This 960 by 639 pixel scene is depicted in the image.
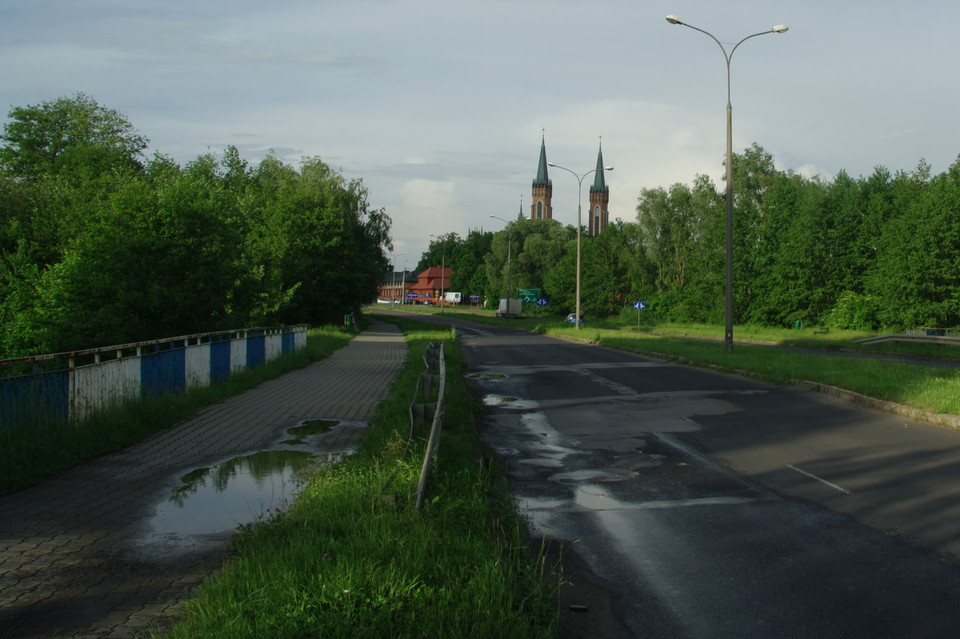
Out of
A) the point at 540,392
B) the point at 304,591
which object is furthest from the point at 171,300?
the point at 304,591

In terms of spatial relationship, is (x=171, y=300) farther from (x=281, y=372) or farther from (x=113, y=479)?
(x=113, y=479)

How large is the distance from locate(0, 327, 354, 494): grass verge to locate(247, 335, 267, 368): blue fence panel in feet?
18.1

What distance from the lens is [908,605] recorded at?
14.7 feet

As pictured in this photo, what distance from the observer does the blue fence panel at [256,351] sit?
20.3m

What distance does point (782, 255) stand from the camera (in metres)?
57.7

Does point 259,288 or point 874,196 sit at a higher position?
point 874,196

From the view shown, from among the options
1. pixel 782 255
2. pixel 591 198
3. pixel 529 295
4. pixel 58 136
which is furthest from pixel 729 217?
pixel 591 198

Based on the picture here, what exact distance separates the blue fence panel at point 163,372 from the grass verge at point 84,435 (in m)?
0.29

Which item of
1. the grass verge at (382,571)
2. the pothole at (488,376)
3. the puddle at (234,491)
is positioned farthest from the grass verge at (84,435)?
the pothole at (488,376)

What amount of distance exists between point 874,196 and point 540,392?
46110 millimetres

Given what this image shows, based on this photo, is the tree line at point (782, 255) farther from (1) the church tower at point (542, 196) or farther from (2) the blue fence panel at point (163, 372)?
(1) the church tower at point (542, 196)

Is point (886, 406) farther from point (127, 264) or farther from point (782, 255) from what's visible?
point (782, 255)

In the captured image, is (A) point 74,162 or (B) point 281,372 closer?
(B) point 281,372

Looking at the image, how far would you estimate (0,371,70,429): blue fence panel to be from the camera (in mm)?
8062
